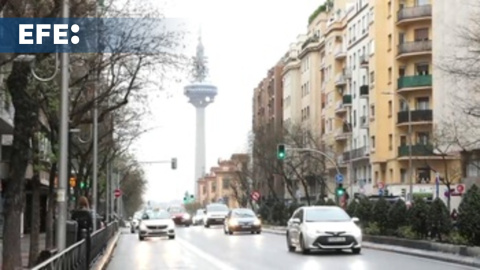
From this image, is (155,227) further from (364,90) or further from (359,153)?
Answer: (359,153)

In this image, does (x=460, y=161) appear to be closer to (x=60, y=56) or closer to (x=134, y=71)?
(x=134, y=71)

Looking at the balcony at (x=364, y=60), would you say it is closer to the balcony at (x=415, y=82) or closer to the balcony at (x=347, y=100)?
the balcony at (x=347, y=100)

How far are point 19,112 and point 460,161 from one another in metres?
57.2

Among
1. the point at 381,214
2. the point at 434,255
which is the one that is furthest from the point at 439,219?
the point at 381,214

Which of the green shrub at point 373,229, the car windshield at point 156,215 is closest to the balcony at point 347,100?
the car windshield at point 156,215

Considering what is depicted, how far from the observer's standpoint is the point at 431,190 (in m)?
77.2

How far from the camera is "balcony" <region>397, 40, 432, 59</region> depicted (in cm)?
7769

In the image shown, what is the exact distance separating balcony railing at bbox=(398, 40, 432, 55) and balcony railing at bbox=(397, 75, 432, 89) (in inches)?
86.6

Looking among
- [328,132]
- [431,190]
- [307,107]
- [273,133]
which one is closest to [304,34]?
[307,107]

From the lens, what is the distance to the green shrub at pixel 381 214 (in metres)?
36.1

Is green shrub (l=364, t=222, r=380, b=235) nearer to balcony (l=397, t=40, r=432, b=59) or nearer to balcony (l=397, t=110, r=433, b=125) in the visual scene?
balcony (l=397, t=110, r=433, b=125)

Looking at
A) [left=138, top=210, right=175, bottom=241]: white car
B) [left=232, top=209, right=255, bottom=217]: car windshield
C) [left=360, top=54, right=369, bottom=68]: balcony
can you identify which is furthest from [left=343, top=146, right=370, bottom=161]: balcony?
[left=138, top=210, right=175, bottom=241]: white car

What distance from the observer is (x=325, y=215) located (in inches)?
1156

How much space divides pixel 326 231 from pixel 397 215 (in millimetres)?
6698
